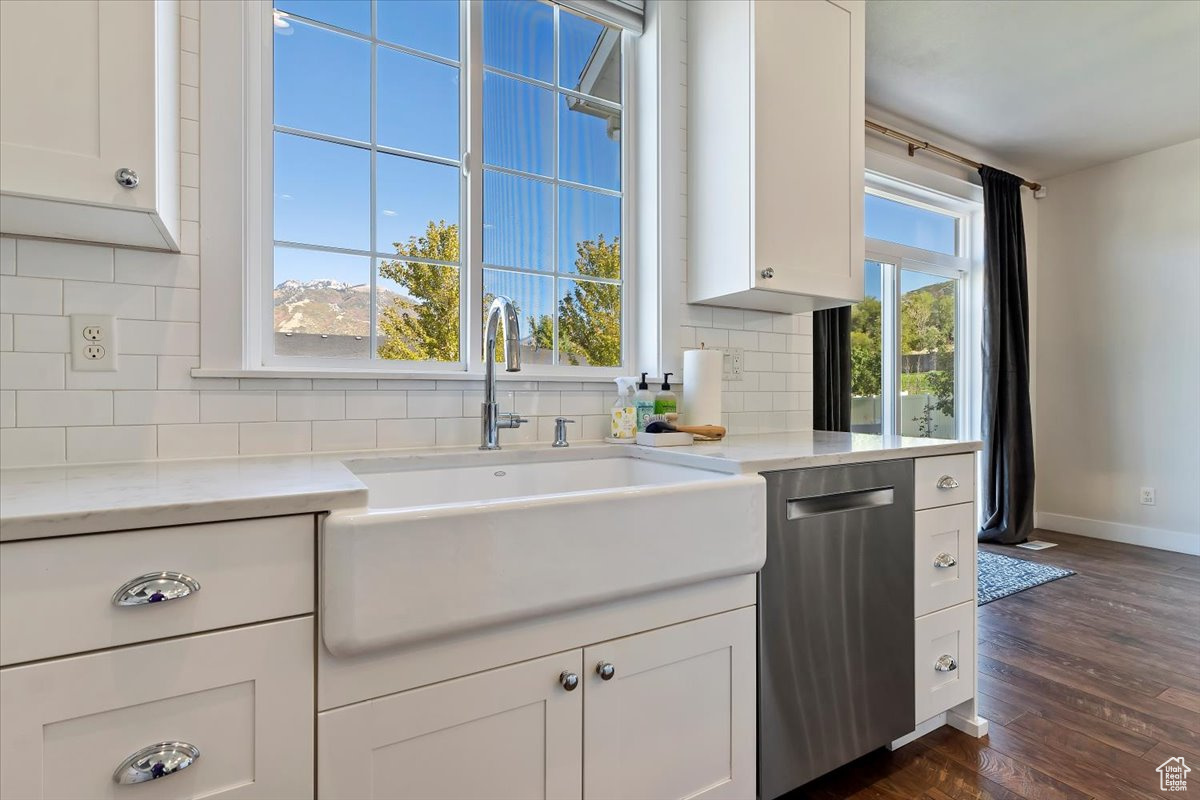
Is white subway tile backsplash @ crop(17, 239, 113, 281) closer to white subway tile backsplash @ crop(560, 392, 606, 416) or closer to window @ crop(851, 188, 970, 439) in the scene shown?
white subway tile backsplash @ crop(560, 392, 606, 416)

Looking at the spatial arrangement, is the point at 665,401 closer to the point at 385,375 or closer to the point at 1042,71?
the point at 385,375

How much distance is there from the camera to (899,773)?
162cm

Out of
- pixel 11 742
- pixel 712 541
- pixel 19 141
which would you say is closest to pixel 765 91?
pixel 712 541

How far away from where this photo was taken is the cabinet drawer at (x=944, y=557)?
167 centimetres

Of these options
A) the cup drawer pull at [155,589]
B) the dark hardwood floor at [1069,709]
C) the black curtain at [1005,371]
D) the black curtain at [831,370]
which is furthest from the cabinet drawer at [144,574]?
the black curtain at [1005,371]

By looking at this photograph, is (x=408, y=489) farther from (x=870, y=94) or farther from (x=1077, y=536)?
(x=1077, y=536)

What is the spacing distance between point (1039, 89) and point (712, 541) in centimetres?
352

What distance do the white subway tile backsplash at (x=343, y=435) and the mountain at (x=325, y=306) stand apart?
27 centimetres

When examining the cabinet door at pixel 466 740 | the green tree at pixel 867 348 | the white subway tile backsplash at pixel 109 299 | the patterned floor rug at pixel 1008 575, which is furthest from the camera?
the green tree at pixel 867 348

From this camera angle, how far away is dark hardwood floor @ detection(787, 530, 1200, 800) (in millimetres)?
1562

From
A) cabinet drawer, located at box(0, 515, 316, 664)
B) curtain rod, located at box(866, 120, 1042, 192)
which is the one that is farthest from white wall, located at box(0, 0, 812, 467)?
curtain rod, located at box(866, 120, 1042, 192)

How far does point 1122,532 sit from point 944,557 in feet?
11.6

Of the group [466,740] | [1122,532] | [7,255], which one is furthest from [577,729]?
[1122,532]

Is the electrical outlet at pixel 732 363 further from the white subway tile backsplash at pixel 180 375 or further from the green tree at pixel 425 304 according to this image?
the white subway tile backsplash at pixel 180 375
